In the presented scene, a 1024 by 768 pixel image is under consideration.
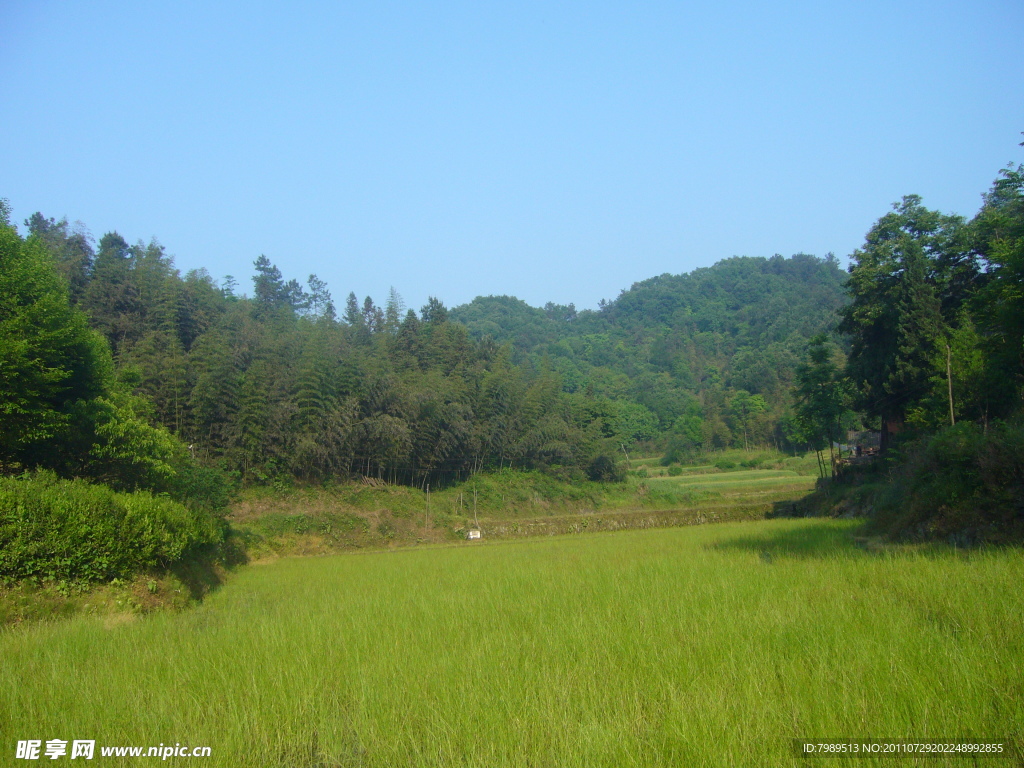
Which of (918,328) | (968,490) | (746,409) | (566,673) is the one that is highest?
(918,328)

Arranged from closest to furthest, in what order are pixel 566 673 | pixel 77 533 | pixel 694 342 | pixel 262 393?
pixel 566 673, pixel 77 533, pixel 262 393, pixel 694 342

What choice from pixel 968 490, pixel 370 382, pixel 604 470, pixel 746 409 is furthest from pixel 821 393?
pixel 746 409

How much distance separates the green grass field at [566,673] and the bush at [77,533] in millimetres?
997

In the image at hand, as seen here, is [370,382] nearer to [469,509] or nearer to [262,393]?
[262,393]

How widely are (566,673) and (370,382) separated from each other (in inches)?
1040

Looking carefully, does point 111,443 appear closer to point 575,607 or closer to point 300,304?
point 575,607

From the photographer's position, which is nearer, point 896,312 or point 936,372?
point 936,372

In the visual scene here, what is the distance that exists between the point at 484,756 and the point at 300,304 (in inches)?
3128

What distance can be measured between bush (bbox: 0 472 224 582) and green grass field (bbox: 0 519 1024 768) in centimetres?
100

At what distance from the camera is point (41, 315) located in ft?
42.5

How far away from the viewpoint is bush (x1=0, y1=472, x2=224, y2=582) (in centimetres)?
819

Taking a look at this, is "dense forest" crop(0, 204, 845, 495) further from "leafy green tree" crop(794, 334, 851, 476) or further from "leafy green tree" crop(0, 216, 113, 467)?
"leafy green tree" crop(794, 334, 851, 476)

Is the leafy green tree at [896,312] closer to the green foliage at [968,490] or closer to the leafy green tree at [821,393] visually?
the leafy green tree at [821,393]

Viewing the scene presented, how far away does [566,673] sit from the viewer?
486 cm
